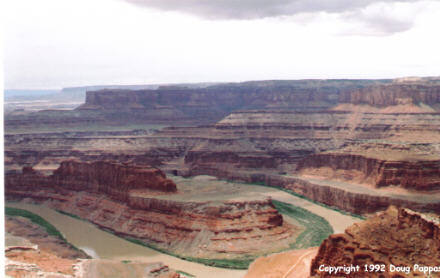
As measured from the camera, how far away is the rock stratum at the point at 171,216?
6206cm

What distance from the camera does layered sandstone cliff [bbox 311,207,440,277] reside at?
1116 inches

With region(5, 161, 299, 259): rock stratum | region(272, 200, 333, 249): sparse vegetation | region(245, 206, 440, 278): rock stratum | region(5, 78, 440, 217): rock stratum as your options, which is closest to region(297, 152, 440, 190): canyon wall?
region(5, 78, 440, 217): rock stratum

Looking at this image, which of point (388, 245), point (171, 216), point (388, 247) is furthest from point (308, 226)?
point (388, 247)

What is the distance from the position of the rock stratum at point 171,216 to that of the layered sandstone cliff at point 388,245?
92.1 feet

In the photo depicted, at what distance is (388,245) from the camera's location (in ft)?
97.8

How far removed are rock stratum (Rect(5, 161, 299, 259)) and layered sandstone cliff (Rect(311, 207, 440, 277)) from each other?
28.1 meters

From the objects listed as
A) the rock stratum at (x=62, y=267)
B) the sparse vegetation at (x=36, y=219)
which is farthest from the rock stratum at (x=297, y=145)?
the rock stratum at (x=62, y=267)

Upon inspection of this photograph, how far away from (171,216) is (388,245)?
3982cm

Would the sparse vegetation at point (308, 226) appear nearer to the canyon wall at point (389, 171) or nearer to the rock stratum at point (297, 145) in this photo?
the rock stratum at point (297, 145)

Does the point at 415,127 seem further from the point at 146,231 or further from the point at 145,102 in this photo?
the point at 145,102

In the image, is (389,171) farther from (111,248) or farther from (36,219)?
(36,219)

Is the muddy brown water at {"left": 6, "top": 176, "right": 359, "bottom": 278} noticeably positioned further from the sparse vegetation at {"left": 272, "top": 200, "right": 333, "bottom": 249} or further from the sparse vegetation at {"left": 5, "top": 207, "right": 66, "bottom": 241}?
the sparse vegetation at {"left": 272, "top": 200, "right": 333, "bottom": 249}

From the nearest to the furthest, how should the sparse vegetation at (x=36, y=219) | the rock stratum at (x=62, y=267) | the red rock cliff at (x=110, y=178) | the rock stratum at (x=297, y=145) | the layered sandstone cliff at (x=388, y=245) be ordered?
the layered sandstone cliff at (x=388, y=245) < the rock stratum at (x=62, y=267) < the sparse vegetation at (x=36, y=219) < the red rock cliff at (x=110, y=178) < the rock stratum at (x=297, y=145)

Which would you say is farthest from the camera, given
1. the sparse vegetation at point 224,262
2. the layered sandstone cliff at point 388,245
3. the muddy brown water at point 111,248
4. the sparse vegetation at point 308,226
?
the sparse vegetation at point 308,226
